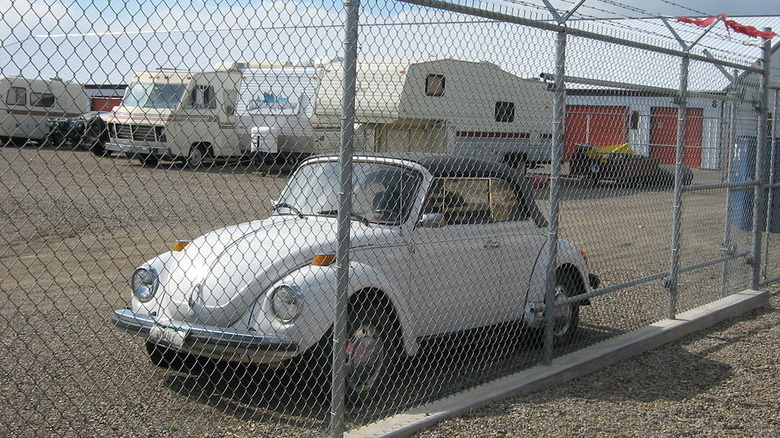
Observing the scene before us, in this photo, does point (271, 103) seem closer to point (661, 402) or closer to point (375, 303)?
point (375, 303)

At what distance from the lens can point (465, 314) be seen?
18.6 ft

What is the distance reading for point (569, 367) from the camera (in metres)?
5.64

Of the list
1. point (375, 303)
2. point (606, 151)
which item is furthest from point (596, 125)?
point (375, 303)

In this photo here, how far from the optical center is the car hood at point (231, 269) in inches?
189

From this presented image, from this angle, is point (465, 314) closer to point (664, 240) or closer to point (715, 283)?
point (715, 283)

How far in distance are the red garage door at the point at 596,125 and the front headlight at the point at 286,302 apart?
10.4ft

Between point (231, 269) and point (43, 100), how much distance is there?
5.56ft

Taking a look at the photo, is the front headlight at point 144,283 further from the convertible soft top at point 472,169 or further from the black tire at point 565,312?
the black tire at point 565,312

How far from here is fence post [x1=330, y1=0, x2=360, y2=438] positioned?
375 cm

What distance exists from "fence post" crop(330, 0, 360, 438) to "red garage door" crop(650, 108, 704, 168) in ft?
13.9

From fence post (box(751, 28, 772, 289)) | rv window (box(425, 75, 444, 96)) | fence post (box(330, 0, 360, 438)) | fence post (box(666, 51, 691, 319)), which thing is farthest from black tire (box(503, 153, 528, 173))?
fence post (box(751, 28, 772, 289))

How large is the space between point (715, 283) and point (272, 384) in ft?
21.5

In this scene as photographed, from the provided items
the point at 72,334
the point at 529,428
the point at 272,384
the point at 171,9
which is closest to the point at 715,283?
the point at 529,428

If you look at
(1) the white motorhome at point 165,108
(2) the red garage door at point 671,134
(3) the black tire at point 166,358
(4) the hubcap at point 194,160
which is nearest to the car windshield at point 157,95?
(1) the white motorhome at point 165,108
